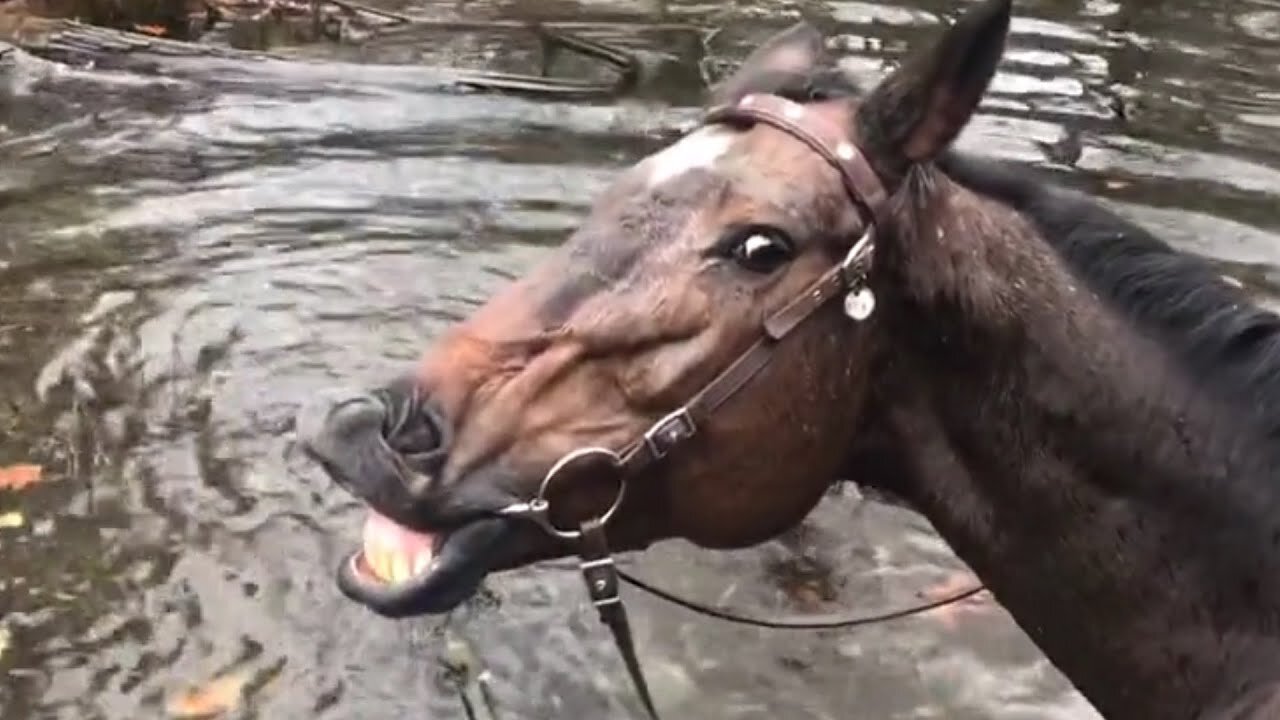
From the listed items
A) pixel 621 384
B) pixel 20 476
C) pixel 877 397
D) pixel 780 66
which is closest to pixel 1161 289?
pixel 877 397

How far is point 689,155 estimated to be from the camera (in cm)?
323

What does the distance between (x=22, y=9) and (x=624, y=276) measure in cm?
1147

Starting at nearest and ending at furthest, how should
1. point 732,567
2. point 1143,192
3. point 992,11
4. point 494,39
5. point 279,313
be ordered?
point 992,11 < point 732,567 < point 279,313 < point 1143,192 < point 494,39

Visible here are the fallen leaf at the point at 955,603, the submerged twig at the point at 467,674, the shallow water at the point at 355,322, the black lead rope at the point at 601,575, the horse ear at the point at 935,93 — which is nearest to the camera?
the horse ear at the point at 935,93

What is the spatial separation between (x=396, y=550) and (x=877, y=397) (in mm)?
939

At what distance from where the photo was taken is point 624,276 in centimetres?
310

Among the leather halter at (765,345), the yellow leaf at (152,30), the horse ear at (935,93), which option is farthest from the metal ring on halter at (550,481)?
the yellow leaf at (152,30)

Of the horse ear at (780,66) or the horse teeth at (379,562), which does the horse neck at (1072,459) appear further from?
the horse teeth at (379,562)

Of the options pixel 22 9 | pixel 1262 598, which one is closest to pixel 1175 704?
pixel 1262 598

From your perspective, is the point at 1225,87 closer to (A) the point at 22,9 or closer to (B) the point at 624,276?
(A) the point at 22,9

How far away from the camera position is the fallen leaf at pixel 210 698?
5.41 meters

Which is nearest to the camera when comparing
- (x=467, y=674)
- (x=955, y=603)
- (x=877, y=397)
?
(x=877, y=397)

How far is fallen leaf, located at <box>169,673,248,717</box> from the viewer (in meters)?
5.41

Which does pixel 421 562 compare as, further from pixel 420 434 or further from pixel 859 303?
pixel 859 303
